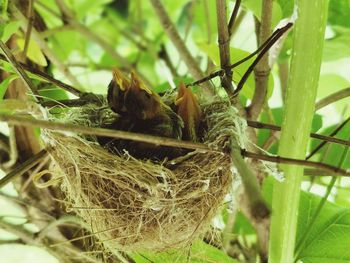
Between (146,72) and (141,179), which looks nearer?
(141,179)

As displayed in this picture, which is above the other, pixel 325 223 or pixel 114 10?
pixel 114 10

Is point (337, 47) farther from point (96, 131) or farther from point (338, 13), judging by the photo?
point (96, 131)

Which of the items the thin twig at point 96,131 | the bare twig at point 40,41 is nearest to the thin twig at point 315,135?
the thin twig at point 96,131

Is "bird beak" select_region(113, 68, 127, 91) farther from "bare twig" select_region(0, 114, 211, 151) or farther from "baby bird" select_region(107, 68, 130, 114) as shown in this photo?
"bare twig" select_region(0, 114, 211, 151)

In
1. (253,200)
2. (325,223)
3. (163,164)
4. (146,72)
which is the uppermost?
(146,72)

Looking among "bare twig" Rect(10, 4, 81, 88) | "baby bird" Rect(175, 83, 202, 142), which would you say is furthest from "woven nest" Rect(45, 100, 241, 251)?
"bare twig" Rect(10, 4, 81, 88)

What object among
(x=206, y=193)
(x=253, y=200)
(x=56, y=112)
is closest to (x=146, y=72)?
(x=56, y=112)

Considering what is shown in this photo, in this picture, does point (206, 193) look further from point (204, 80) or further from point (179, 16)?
point (179, 16)

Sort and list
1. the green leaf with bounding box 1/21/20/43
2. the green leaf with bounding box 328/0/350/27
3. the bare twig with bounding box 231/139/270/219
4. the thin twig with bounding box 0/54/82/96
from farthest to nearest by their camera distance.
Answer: the green leaf with bounding box 328/0/350/27 → the green leaf with bounding box 1/21/20/43 → the thin twig with bounding box 0/54/82/96 → the bare twig with bounding box 231/139/270/219
